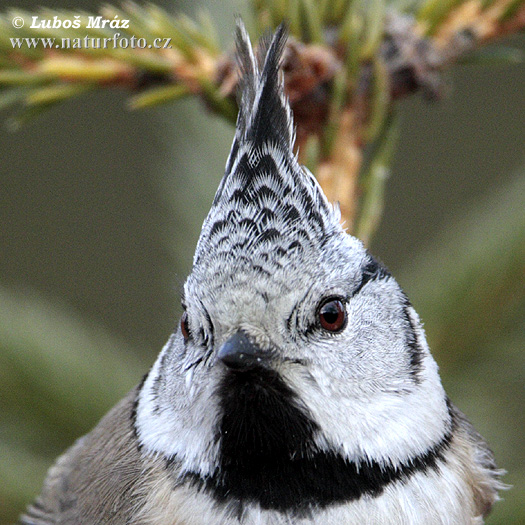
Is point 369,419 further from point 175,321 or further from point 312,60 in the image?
point 312,60

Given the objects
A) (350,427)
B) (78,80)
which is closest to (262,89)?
(78,80)

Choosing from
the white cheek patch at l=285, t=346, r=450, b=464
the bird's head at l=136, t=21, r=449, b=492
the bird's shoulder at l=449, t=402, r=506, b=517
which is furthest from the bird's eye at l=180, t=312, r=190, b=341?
the bird's shoulder at l=449, t=402, r=506, b=517

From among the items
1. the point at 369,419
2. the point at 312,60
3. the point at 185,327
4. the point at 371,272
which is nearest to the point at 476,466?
the point at 369,419

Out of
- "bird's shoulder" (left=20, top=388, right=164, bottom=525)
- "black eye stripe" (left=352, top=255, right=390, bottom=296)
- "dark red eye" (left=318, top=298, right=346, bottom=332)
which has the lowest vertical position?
"bird's shoulder" (left=20, top=388, right=164, bottom=525)

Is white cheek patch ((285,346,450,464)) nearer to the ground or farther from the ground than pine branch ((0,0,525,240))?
nearer to the ground

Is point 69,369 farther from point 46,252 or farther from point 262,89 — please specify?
point 46,252

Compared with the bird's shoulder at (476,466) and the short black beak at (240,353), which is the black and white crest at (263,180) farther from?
the bird's shoulder at (476,466)

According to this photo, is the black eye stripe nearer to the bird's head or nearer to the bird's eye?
the bird's head
